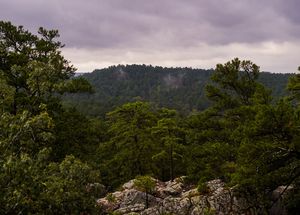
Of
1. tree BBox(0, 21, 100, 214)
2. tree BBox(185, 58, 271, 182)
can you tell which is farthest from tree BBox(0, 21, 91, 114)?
tree BBox(185, 58, 271, 182)

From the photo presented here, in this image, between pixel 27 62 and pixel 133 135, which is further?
pixel 133 135

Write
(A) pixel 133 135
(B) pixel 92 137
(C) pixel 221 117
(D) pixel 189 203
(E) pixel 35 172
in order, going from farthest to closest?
(A) pixel 133 135
(C) pixel 221 117
(B) pixel 92 137
(D) pixel 189 203
(E) pixel 35 172

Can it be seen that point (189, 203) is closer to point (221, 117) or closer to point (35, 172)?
point (221, 117)

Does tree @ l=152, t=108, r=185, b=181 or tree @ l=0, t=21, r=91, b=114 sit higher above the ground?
tree @ l=0, t=21, r=91, b=114

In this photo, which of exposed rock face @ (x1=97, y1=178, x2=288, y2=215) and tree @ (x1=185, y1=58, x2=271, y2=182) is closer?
exposed rock face @ (x1=97, y1=178, x2=288, y2=215)

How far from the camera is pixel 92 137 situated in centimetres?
2484

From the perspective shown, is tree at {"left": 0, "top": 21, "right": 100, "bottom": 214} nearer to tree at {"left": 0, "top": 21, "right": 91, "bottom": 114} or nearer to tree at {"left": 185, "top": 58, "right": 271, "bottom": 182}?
tree at {"left": 0, "top": 21, "right": 91, "bottom": 114}

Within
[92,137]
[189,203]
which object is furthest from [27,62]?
[189,203]

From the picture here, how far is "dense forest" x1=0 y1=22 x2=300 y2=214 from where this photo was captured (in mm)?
10844

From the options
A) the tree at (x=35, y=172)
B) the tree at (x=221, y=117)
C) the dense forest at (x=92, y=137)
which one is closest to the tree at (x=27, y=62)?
the dense forest at (x=92, y=137)

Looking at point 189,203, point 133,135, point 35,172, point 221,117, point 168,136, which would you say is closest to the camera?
point 35,172

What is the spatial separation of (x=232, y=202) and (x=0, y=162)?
14499 millimetres

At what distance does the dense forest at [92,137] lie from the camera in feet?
35.6

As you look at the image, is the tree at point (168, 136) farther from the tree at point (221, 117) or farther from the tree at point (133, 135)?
the tree at point (221, 117)
